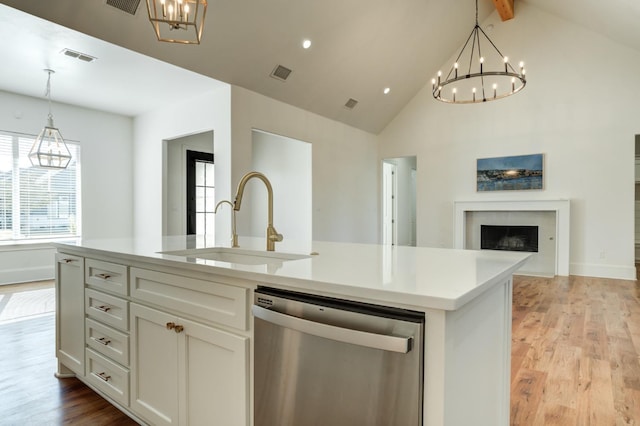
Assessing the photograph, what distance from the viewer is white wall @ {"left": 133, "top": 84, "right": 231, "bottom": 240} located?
4859 mm

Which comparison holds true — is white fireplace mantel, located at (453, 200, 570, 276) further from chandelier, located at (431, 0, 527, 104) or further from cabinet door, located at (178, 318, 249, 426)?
cabinet door, located at (178, 318, 249, 426)

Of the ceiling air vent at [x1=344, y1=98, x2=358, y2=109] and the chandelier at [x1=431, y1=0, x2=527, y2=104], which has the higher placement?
the chandelier at [x1=431, y1=0, x2=527, y2=104]

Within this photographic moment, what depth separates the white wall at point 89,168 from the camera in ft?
17.8

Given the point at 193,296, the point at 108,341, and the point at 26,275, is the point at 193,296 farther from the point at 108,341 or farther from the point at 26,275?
the point at 26,275

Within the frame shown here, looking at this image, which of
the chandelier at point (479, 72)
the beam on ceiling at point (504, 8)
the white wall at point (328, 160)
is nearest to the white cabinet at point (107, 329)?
the white wall at point (328, 160)

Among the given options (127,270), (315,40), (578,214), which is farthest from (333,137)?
(127,270)

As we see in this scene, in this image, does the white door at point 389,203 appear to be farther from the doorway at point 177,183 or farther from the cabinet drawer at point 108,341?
the cabinet drawer at point 108,341

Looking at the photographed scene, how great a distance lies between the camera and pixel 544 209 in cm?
613

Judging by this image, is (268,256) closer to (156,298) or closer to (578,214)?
(156,298)

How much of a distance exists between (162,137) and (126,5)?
2746 millimetres

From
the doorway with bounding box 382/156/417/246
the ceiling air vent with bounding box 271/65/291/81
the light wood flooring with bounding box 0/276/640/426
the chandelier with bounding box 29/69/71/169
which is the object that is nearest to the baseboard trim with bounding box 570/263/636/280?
the light wood flooring with bounding box 0/276/640/426

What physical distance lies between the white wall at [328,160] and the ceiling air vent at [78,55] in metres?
1.55

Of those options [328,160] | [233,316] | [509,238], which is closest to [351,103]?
[328,160]

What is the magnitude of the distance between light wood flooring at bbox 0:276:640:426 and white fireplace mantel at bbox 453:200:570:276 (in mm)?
1953
